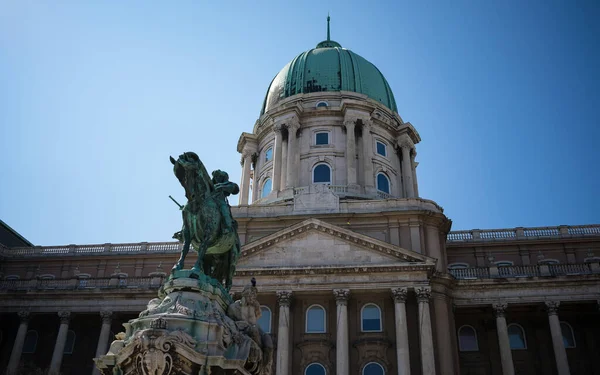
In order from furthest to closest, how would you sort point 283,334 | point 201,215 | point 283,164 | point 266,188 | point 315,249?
point 266,188, point 283,164, point 315,249, point 283,334, point 201,215

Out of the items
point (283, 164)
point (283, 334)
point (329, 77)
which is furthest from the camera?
point (329, 77)

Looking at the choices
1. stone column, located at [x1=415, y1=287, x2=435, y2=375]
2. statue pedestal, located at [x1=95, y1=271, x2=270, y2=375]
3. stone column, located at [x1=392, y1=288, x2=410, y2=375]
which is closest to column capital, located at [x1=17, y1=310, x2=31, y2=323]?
stone column, located at [x1=392, y1=288, x2=410, y2=375]

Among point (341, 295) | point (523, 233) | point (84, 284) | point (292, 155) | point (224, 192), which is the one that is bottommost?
point (224, 192)

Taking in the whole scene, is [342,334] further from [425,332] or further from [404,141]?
[404,141]

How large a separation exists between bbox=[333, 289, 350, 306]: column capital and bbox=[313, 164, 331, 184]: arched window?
15.9 metres

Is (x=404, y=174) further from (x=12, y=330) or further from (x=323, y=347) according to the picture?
(x=12, y=330)

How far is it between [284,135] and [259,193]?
5.63m

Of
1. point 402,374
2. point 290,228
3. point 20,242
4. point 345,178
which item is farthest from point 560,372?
point 20,242

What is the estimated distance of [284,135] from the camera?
166ft

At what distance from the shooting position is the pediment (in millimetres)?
34031

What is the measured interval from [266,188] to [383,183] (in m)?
10.2

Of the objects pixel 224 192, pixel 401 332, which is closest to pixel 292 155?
pixel 401 332

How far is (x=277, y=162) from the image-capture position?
161ft

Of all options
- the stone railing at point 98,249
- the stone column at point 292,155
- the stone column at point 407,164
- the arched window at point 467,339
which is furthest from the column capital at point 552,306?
the stone railing at point 98,249
